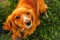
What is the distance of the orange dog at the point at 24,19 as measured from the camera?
4.03ft

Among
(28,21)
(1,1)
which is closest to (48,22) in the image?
(28,21)

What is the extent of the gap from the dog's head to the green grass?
74 millimetres

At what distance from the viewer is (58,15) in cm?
147

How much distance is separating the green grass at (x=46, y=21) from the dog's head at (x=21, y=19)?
0.24 feet

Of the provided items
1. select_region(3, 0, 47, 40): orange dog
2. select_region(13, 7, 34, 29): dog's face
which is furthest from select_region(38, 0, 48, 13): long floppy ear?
select_region(13, 7, 34, 29): dog's face

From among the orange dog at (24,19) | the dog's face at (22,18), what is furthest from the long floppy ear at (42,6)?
the dog's face at (22,18)

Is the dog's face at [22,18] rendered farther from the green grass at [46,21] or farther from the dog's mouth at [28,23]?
the green grass at [46,21]

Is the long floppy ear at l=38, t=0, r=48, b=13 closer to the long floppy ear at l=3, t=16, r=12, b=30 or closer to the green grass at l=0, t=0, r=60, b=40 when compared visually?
the green grass at l=0, t=0, r=60, b=40

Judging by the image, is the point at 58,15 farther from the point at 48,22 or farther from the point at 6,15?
the point at 6,15

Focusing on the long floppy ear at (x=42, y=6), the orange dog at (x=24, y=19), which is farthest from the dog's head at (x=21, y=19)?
the long floppy ear at (x=42, y=6)

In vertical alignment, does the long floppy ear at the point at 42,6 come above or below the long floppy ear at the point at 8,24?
above

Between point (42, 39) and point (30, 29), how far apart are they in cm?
14

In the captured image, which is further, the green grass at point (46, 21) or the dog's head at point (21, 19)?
the green grass at point (46, 21)

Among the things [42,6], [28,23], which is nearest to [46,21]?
[42,6]
